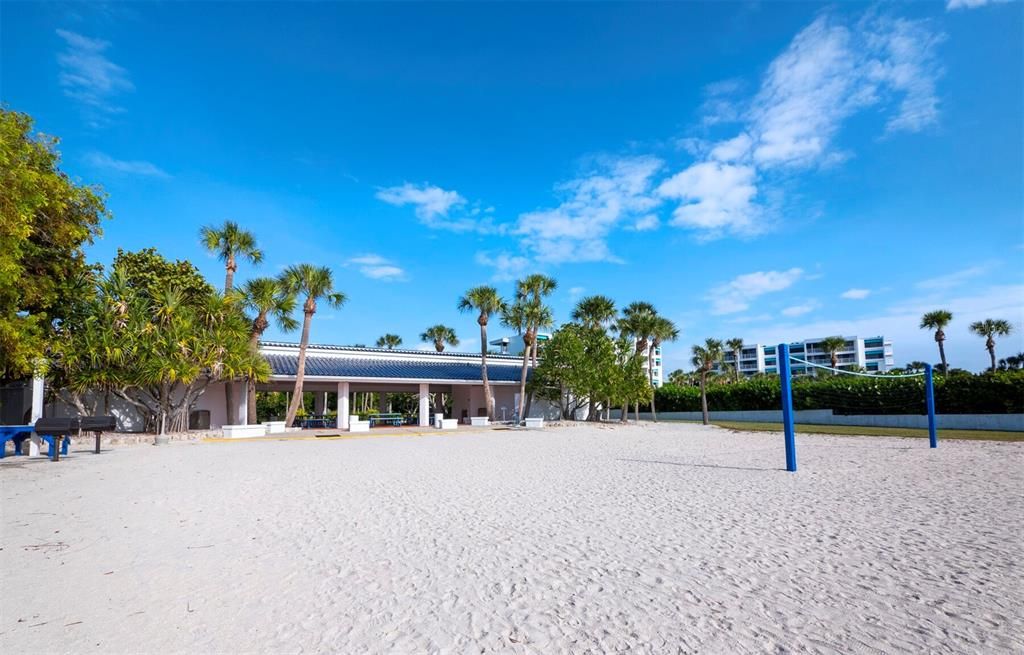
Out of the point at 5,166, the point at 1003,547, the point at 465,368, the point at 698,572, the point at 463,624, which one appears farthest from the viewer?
the point at 465,368

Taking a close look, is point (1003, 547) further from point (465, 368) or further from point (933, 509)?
point (465, 368)

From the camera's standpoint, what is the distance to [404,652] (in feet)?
11.8

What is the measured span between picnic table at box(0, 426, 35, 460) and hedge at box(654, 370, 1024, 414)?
39877 mm

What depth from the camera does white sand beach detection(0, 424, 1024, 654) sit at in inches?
150

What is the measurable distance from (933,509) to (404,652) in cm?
819

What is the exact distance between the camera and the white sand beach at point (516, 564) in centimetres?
380

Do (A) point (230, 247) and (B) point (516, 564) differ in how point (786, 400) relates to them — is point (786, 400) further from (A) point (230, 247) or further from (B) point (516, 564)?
(A) point (230, 247)

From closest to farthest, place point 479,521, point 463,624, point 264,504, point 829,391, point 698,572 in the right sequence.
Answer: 1. point 463,624
2. point 698,572
3. point 479,521
4. point 264,504
5. point 829,391

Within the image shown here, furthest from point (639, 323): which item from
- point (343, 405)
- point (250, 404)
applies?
point (250, 404)

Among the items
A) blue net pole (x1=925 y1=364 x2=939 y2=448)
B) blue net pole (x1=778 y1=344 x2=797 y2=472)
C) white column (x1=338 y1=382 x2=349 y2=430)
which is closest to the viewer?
blue net pole (x1=778 y1=344 x2=797 y2=472)

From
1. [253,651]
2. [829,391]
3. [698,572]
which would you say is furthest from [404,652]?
[829,391]

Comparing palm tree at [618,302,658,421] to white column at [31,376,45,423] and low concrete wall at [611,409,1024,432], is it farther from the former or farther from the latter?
white column at [31,376,45,423]

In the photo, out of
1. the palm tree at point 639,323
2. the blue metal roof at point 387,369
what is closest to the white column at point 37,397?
the blue metal roof at point 387,369

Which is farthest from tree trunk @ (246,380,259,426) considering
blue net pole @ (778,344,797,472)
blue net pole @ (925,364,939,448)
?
blue net pole @ (925,364,939,448)
